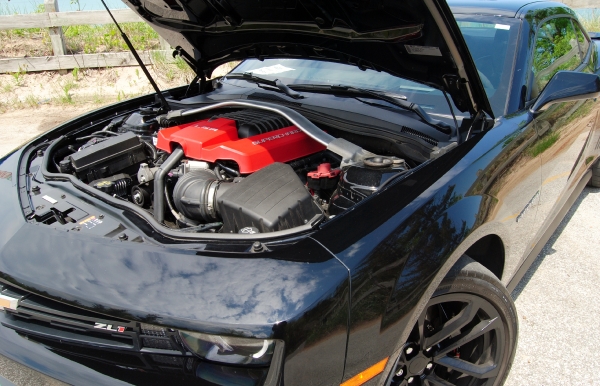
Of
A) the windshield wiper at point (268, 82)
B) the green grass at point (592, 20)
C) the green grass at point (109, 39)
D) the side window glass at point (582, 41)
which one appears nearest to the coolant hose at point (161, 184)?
the windshield wiper at point (268, 82)

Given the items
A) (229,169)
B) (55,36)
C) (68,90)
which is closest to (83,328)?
(229,169)

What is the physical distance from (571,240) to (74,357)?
119 inches

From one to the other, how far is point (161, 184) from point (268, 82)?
1006 millimetres

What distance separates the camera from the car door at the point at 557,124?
7.20 ft

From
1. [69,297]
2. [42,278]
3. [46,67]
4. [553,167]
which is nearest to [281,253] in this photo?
[69,297]

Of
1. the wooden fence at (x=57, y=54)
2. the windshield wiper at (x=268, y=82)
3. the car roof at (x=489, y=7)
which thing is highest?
the car roof at (x=489, y=7)

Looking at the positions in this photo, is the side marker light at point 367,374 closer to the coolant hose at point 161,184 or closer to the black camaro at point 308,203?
the black camaro at point 308,203

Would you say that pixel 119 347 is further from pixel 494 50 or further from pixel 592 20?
pixel 592 20

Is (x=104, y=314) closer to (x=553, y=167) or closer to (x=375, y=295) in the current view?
(x=375, y=295)

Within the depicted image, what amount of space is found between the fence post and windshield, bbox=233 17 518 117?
627 centimetres

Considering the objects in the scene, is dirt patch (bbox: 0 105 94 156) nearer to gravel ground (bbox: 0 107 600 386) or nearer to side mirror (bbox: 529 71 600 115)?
gravel ground (bbox: 0 107 600 386)

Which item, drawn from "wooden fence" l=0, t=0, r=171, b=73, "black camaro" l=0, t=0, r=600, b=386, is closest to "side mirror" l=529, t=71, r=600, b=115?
"black camaro" l=0, t=0, r=600, b=386

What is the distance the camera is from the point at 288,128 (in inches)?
90.0

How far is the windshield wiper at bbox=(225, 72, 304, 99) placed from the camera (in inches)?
100
